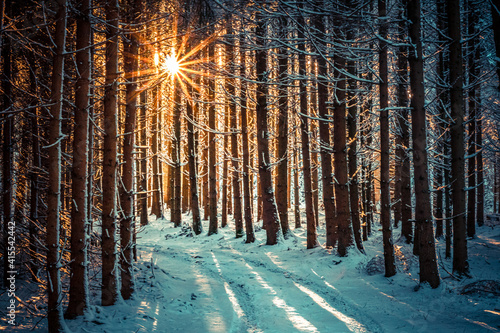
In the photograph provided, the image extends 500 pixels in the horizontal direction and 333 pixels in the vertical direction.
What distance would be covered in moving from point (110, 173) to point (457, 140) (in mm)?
8854

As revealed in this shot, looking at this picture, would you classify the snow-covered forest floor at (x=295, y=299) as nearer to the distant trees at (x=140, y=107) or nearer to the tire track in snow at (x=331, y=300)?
the tire track in snow at (x=331, y=300)

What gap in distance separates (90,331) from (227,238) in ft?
38.0

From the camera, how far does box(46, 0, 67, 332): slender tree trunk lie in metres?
4.71

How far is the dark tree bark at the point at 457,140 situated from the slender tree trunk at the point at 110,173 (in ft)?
28.0

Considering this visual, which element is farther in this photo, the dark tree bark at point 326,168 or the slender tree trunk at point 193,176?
the slender tree trunk at point 193,176

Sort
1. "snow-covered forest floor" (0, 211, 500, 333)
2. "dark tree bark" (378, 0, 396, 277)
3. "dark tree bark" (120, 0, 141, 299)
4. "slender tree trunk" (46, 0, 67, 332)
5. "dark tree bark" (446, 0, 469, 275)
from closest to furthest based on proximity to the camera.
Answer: "slender tree trunk" (46, 0, 67, 332)
"snow-covered forest floor" (0, 211, 500, 333)
"dark tree bark" (120, 0, 141, 299)
"dark tree bark" (446, 0, 469, 275)
"dark tree bark" (378, 0, 396, 277)

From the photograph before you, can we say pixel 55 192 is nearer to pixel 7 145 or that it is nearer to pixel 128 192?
pixel 128 192

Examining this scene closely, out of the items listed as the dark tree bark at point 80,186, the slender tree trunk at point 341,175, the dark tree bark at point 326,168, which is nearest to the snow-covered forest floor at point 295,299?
the dark tree bark at point 80,186

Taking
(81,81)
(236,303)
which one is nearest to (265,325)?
(236,303)

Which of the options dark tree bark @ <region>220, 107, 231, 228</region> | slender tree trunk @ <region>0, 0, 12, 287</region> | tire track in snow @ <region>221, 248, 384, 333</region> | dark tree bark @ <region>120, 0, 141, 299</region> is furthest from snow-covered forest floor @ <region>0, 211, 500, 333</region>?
dark tree bark @ <region>220, 107, 231, 228</region>

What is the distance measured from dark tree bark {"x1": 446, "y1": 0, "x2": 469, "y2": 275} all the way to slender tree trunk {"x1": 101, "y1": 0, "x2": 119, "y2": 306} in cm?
852

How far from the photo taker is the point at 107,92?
251 inches

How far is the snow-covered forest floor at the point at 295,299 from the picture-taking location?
5.55 m

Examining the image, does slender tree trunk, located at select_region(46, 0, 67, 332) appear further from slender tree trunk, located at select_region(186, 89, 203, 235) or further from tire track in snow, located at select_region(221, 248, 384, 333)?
slender tree trunk, located at select_region(186, 89, 203, 235)
